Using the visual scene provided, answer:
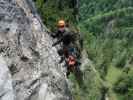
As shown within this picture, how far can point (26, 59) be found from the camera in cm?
1155

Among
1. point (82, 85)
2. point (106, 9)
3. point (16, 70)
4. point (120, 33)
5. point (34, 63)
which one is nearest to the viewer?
point (16, 70)

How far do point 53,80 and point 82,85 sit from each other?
6.22m

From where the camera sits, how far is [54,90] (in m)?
11.4

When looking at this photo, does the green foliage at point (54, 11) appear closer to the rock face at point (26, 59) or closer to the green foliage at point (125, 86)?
the rock face at point (26, 59)

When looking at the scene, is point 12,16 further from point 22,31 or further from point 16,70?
point 16,70

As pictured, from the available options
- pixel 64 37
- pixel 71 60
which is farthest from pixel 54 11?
pixel 64 37

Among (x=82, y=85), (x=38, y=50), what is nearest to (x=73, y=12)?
(x=82, y=85)

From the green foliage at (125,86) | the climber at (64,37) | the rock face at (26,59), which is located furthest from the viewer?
the green foliage at (125,86)

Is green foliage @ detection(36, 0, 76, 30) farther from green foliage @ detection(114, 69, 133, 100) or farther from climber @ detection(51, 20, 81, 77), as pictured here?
green foliage @ detection(114, 69, 133, 100)

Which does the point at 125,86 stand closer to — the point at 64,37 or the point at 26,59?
the point at 64,37

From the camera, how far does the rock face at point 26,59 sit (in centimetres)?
1069

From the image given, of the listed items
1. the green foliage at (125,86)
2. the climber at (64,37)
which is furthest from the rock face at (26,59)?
the green foliage at (125,86)

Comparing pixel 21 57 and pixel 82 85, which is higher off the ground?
pixel 21 57

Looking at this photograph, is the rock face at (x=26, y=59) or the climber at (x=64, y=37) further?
the climber at (x=64, y=37)
